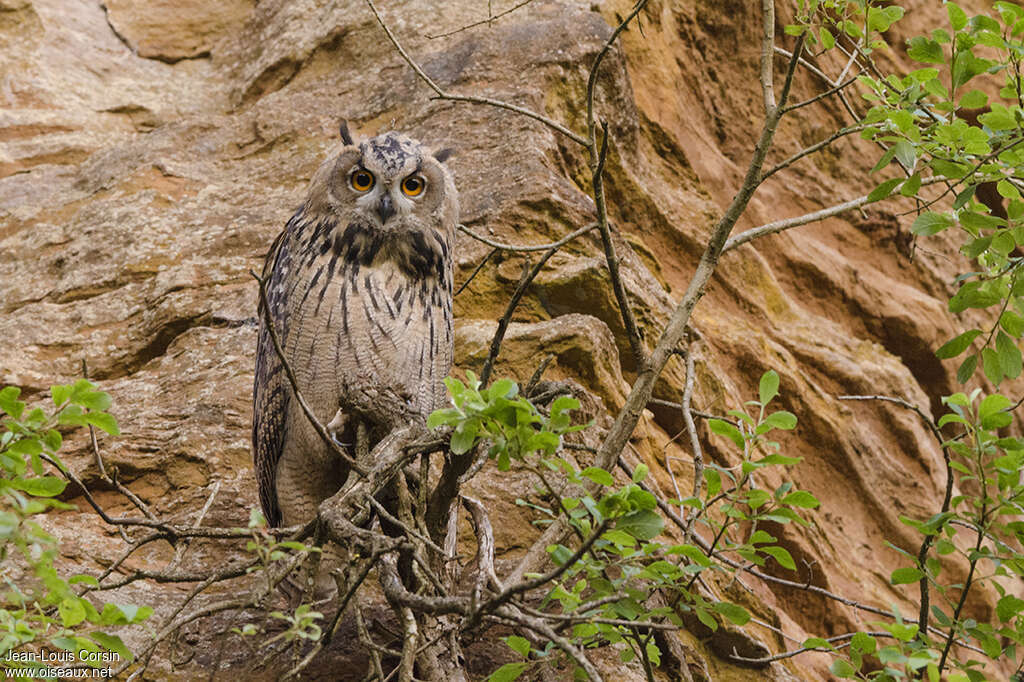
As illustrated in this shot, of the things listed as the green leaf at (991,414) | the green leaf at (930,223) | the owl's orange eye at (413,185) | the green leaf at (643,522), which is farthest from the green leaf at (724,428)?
the owl's orange eye at (413,185)

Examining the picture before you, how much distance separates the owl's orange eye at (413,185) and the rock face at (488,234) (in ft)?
3.34

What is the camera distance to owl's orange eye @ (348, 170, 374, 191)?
3.23 m

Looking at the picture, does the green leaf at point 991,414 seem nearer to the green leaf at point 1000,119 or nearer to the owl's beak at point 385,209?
the green leaf at point 1000,119

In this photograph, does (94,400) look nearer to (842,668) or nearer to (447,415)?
(447,415)

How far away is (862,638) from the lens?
7.66 ft

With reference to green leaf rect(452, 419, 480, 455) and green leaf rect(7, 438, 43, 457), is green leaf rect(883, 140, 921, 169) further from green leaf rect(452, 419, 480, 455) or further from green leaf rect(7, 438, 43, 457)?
green leaf rect(7, 438, 43, 457)

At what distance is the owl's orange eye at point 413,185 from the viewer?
3240mm

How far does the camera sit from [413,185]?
325 cm

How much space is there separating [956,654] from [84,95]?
18.9 ft

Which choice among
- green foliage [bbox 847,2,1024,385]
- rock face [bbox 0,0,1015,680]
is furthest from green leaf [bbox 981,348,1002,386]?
rock face [bbox 0,0,1015,680]

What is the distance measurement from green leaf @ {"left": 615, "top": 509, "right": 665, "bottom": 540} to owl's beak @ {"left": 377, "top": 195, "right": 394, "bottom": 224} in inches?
54.9

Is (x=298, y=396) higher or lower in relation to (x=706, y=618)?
higher

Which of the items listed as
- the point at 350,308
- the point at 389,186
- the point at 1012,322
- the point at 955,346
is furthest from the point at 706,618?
the point at 389,186

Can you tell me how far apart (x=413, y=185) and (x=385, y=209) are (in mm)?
137
